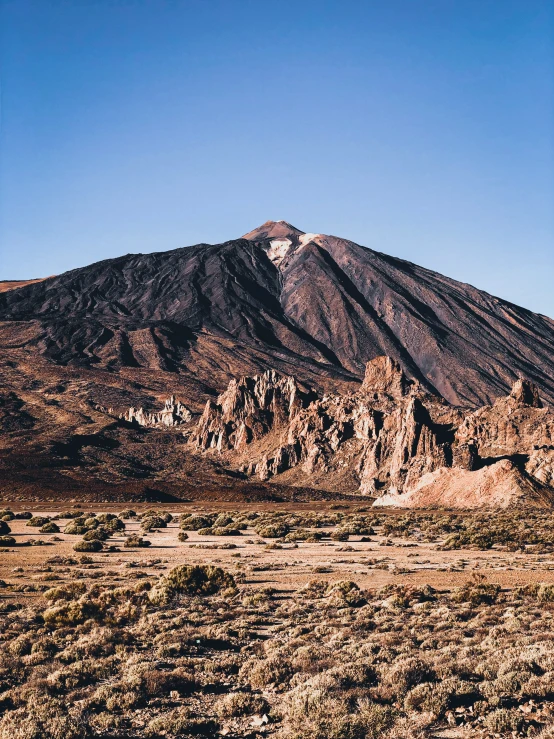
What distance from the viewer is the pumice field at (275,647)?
1218cm

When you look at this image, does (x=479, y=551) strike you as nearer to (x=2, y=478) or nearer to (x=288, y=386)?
(x=2, y=478)

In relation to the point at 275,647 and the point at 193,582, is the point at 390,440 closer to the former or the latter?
the point at 193,582

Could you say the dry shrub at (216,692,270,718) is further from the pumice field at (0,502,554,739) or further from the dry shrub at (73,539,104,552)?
the dry shrub at (73,539,104,552)

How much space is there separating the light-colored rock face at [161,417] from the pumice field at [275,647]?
430 feet

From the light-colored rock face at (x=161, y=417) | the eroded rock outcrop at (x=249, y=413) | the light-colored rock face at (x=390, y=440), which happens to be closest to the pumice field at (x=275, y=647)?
the light-colored rock face at (x=390, y=440)

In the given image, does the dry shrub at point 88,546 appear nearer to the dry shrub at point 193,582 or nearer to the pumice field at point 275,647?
the pumice field at point 275,647

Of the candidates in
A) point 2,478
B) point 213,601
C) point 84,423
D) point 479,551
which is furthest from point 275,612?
point 84,423

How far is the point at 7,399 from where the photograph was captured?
17112 centimetres

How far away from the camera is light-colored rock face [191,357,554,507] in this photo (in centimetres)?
8338

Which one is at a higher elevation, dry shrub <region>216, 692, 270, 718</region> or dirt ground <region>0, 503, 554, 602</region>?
dry shrub <region>216, 692, 270, 718</region>

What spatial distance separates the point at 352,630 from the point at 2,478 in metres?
95.9

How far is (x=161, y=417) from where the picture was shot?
172 m

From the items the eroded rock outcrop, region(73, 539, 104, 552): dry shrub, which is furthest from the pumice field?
the eroded rock outcrop

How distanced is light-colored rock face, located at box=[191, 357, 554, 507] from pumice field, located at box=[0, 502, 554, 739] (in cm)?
4774
